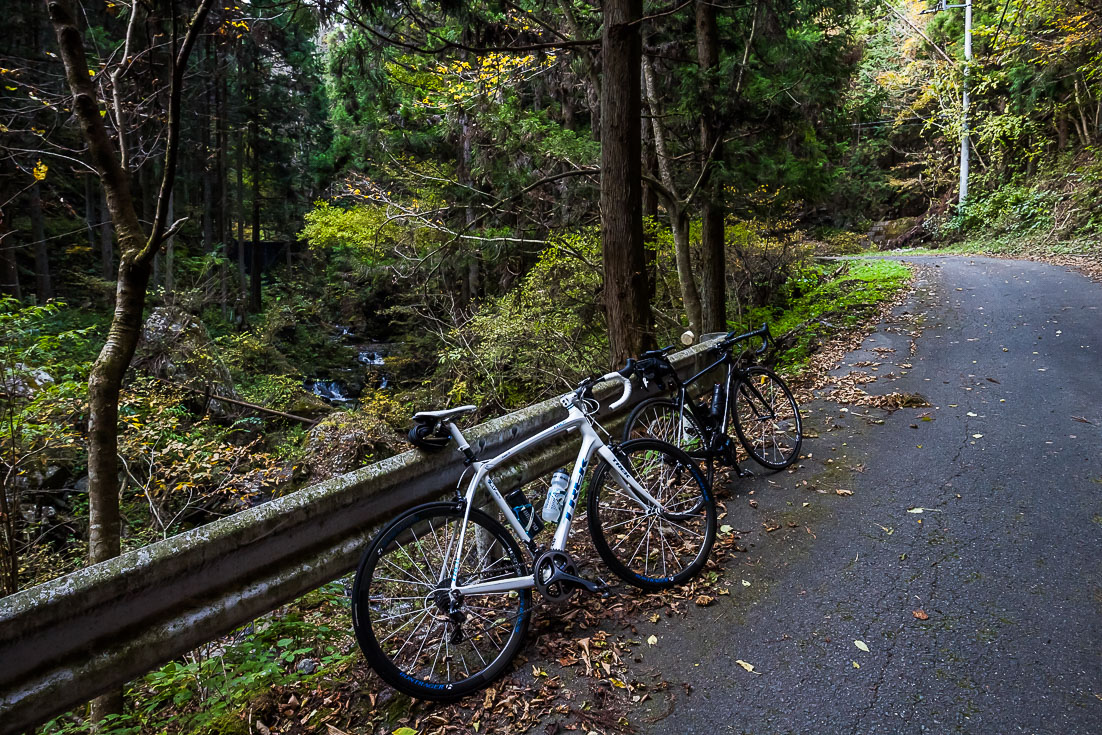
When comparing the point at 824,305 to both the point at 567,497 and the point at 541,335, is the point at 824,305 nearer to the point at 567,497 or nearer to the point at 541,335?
the point at 541,335

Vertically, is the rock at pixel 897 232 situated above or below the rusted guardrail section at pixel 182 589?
below

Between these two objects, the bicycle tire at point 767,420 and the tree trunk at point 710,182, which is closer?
the bicycle tire at point 767,420

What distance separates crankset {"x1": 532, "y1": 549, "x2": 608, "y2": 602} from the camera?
312cm

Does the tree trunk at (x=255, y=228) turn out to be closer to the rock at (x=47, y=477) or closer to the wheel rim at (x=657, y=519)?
the rock at (x=47, y=477)

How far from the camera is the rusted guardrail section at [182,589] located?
78.1 inches

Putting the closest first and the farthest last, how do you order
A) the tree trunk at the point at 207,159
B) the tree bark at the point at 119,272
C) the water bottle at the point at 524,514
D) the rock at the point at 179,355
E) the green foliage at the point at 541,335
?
the water bottle at the point at 524,514
the tree bark at the point at 119,272
the green foliage at the point at 541,335
the rock at the point at 179,355
the tree trunk at the point at 207,159

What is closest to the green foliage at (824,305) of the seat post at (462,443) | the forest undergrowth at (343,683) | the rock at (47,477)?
the forest undergrowth at (343,683)

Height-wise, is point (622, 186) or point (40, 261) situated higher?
point (40, 261)

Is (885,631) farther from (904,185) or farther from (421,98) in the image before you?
(904,185)

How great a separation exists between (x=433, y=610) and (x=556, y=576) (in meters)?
0.67

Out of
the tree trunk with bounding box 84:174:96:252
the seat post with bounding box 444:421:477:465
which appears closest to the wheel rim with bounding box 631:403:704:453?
the seat post with bounding box 444:421:477:465

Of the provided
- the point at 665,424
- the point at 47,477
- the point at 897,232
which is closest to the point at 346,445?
the point at 47,477

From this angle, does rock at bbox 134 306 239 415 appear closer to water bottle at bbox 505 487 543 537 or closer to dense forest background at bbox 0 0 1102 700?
dense forest background at bbox 0 0 1102 700

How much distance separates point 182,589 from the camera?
2.37 m
